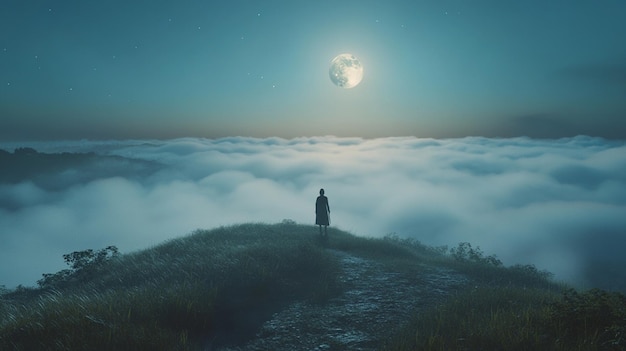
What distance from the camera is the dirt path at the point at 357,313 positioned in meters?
8.14

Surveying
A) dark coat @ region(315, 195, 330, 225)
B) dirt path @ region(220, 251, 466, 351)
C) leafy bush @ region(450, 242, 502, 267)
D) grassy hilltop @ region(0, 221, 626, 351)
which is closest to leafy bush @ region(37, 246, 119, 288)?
grassy hilltop @ region(0, 221, 626, 351)

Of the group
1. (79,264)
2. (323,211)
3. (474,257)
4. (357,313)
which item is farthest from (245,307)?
(474,257)

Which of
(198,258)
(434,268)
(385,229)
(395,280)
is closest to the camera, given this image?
(395,280)

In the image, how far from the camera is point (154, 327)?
24.5 ft

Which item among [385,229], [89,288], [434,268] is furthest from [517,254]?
[89,288]

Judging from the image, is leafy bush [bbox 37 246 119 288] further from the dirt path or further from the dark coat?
the dirt path

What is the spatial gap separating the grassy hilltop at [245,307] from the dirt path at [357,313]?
1.56 feet

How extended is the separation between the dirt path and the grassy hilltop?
0.47 meters

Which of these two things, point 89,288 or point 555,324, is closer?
point 555,324

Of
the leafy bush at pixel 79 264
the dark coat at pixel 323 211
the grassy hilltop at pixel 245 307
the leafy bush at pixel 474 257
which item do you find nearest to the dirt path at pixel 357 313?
the grassy hilltop at pixel 245 307

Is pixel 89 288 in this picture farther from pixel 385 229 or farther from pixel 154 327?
pixel 385 229

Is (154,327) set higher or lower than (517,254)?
higher

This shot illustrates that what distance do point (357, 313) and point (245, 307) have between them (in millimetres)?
3332

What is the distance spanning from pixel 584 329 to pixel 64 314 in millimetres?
10525
